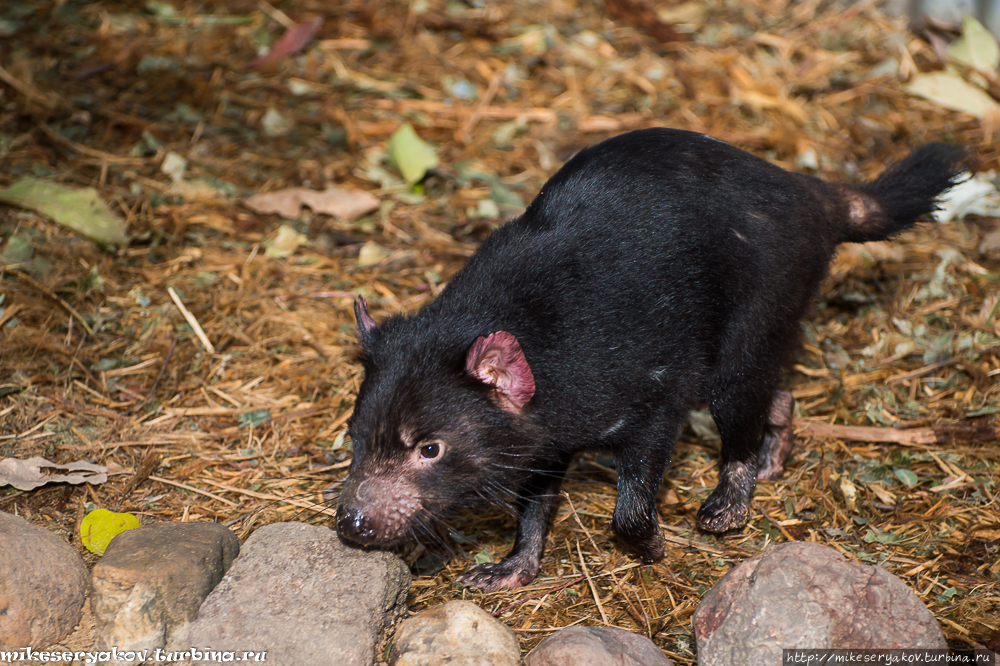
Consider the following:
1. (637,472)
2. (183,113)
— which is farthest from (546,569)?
(183,113)

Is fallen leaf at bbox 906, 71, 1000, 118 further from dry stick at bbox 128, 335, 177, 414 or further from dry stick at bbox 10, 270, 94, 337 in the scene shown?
dry stick at bbox 10, 270, 94, 337

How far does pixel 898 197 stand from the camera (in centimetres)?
413

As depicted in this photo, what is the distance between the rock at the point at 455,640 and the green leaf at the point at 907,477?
2.05 metres

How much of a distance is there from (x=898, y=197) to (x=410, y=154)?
321 cm

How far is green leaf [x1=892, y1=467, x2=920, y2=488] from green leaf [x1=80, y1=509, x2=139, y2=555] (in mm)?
3322

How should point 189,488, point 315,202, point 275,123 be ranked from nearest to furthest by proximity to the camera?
1. point 189,488
2. point 315,202
3. point 275,123

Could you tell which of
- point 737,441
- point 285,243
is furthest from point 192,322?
point 737,441

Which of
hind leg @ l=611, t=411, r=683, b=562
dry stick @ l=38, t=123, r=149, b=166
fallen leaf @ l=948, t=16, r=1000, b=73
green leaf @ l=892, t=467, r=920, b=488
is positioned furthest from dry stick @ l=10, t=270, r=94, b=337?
fallen leaf @ l=948, t=16, r=1000, b=73

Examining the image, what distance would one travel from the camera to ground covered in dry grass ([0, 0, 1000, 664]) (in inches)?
148

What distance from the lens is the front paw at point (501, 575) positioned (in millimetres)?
3518

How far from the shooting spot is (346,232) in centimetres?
562

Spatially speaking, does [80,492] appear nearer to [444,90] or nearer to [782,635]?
[782,635]

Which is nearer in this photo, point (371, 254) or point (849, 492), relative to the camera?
point (849, 492)

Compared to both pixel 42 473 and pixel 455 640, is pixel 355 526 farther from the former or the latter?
pixel 42 473
